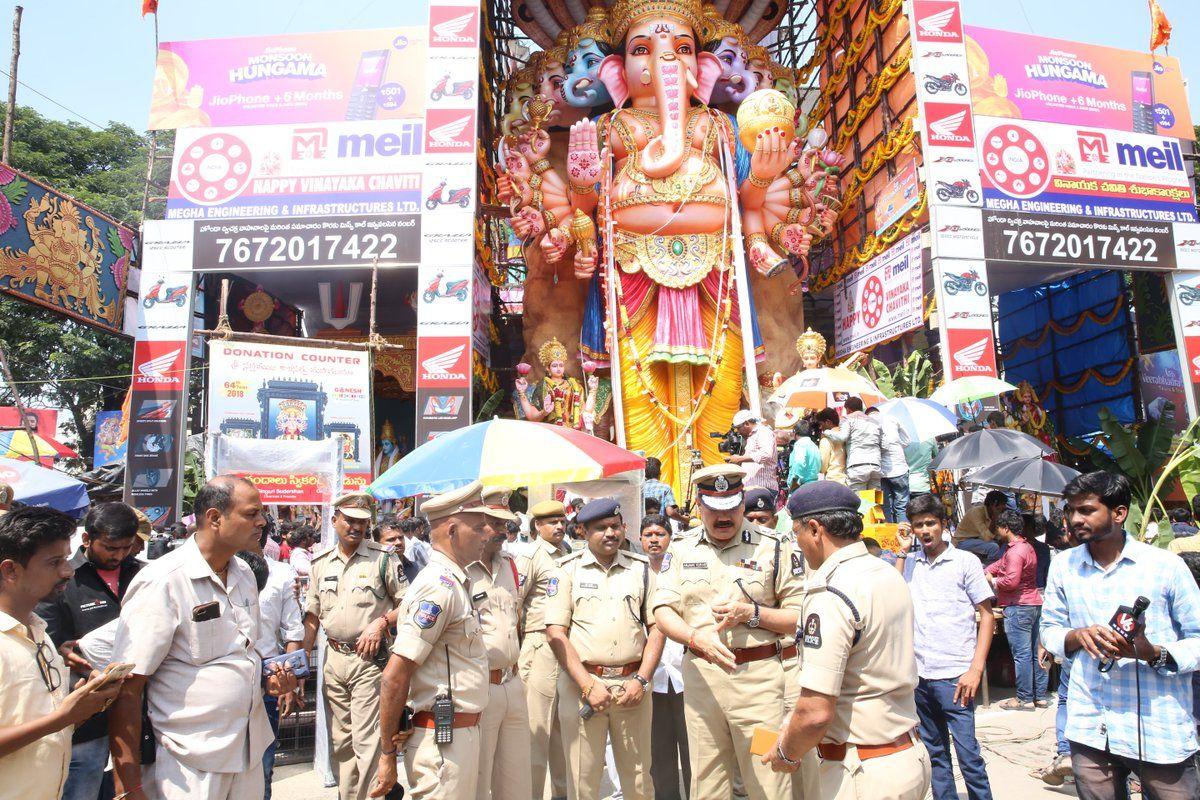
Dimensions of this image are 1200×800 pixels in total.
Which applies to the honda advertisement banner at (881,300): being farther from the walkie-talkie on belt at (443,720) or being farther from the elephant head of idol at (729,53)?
the walkie-talkie on belt at (443,720)

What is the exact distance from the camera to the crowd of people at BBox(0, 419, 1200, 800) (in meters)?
2.81

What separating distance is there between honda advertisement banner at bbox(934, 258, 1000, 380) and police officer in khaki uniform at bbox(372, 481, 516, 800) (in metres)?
11.4

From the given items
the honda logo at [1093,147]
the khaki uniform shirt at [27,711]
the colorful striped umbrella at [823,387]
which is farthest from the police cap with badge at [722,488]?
the honda logo at [1093,147]

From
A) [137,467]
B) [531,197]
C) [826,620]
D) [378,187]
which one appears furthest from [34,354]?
[826,620]

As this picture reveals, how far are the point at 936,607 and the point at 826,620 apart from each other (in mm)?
2237

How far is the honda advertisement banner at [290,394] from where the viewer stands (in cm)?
1200

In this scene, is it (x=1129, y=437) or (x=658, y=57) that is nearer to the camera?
(x=1129, y=437)

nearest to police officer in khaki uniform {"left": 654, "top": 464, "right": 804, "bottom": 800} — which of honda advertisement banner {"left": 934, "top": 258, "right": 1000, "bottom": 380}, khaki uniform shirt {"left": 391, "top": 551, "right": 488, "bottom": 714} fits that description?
khaki uniform shirt {"left": 391, "top": 551, "right": 488, "bottom": 714}

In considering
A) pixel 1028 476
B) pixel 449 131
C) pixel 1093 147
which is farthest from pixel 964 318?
pixel 449 131

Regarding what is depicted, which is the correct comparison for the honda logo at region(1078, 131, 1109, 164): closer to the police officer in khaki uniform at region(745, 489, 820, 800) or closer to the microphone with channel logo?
the police officer in khaki uniform at region(745, 489, 820, 800)

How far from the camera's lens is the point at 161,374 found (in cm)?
1387

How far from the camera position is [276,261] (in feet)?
46.1

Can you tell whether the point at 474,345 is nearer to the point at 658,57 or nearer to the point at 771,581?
the point at 658,57

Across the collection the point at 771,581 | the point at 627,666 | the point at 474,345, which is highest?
the point at 474,345
